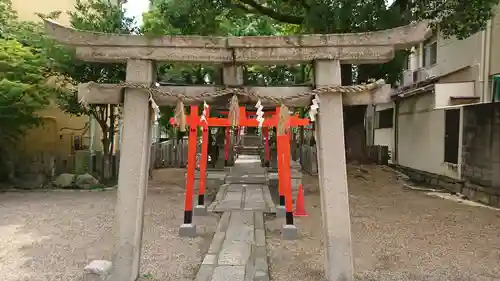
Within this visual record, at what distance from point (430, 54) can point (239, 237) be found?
1361 centimetres

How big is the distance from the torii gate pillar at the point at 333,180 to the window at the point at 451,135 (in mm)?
10373

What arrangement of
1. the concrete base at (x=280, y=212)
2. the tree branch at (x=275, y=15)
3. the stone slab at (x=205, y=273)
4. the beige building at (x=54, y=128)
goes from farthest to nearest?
the beige building at (x=54, y=128) < the tree branch at (x=275, y=15) < the concrete base at (x=280, y=212) < the stone slab at (x=205, y=273)

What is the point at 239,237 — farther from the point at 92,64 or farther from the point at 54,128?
the point at 54,128

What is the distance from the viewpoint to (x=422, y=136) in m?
16.8

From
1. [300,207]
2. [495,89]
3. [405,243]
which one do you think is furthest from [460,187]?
[405,243]

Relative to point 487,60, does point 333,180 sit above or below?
below

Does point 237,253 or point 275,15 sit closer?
point 237,253

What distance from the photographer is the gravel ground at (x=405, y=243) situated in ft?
19.5

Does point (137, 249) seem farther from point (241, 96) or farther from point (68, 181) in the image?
point (68, 181)

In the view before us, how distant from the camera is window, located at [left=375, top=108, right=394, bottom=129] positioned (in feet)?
73.3

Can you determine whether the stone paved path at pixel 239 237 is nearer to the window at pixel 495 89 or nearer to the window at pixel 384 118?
the window at pixel 495 89

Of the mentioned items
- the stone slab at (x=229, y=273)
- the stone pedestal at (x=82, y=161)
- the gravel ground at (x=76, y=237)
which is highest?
the stone pedestal at (x=82, y=161)

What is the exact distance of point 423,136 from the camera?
54.9 feet

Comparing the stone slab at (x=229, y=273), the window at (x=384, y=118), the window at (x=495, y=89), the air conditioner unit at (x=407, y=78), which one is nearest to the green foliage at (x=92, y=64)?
the stone slab at (x=229, y=273)
